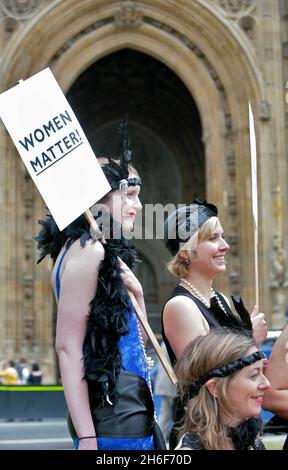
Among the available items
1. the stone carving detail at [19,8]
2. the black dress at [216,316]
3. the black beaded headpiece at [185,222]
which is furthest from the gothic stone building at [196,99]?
the black dress at [216,316]

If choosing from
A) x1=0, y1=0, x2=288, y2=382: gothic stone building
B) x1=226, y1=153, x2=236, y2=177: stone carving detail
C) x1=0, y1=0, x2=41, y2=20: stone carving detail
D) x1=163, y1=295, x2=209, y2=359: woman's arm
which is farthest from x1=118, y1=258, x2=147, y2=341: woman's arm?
x1=0, y1=0, x2=41, y2=20: stone carving detail

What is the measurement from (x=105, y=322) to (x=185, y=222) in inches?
33.9

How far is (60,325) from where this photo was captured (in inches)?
151

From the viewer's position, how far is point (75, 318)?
152 inches

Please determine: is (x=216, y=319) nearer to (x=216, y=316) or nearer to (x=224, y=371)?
(x=216, y=316)

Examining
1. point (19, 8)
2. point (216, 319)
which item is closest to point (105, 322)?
point (216, 319)

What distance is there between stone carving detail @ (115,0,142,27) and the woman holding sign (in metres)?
19.7

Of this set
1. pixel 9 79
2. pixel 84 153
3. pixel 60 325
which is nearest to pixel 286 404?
pixel 60 325

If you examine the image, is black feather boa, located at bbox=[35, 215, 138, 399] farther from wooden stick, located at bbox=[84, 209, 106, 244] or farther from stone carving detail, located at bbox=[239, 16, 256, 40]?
stone carving detail, located at bbox=[239, 16, 256, 40]

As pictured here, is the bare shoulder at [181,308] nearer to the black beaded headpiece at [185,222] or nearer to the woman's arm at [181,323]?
the woman's arm at [181,323]

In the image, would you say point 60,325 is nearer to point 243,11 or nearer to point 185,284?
point 185,284

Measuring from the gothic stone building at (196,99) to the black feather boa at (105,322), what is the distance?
57.3ft

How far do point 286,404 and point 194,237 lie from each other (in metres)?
1.03
